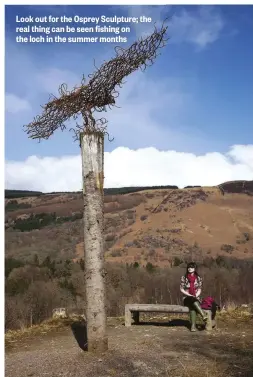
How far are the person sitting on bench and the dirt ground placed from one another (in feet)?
0.92

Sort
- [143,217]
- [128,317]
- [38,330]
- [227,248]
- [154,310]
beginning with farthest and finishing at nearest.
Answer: [143,217]
[227,248]
[38,330]
[128,317]
[154,310]

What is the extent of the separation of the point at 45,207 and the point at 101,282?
126 ft

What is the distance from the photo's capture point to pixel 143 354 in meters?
6.01

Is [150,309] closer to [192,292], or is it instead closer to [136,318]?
[136,318]

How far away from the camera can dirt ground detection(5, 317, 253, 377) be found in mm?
5270

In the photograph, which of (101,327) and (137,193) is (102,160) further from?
(137,193)

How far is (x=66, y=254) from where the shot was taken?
28.8 m

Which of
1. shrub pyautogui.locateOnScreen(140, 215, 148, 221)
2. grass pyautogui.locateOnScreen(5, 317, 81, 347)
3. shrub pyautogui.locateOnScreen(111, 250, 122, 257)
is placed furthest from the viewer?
shrub pyautogui.locateOnScreen(140, 215, 148, 221)

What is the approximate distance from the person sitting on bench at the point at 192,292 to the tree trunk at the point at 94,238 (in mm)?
2104

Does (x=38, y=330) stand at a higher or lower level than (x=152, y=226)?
lower

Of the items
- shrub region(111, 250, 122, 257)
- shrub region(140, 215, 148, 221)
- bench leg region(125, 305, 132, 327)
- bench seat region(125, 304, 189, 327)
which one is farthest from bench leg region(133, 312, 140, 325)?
shrub region(140, 215, 148, 221)

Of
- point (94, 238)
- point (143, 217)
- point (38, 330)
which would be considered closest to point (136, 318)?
point (38, 330)

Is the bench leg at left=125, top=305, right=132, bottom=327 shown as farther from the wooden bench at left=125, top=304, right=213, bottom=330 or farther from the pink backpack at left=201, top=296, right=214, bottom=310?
the pink backpack at left=201, top=296, right=214, bottom=310

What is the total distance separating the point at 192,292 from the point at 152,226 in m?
25.5
